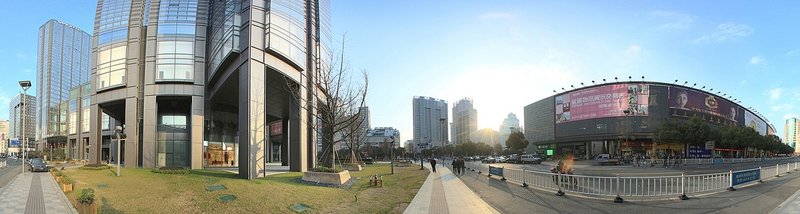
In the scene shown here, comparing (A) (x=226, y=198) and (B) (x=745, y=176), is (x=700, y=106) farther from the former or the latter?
(A) (x=226, y=198)

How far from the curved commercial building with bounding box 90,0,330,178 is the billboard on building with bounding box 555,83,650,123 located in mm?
74105

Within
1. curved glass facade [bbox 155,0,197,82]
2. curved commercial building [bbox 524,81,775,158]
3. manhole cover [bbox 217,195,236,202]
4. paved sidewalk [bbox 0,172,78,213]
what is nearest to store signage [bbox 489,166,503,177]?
manhole cover [bbox 217,195,236,202]

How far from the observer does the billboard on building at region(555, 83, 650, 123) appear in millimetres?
92000

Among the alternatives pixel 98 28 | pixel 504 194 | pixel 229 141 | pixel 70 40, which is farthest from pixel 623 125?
pixel 70 40

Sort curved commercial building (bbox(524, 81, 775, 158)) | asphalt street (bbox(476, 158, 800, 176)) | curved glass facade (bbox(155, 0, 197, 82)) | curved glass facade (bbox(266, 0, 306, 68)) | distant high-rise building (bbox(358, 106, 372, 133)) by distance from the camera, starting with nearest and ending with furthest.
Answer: distant high-rise building (bbox(358, 106, 372, 133))
curved glass facade (bbox(266, 0, 306, 68))
asphalt street (bbox(476, 158, 800, 176))
curved glass facade (bbox(155, 0, 197, 82))
curved commercial building (bbox(524, 81, 775, 158))

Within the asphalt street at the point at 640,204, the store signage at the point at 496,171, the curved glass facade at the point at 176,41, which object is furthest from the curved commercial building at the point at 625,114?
the curved glass facade at the point at 176,41

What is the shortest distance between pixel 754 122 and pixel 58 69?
613 ft

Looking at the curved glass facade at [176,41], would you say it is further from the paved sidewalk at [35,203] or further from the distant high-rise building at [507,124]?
the distant high-rise building at [507,124]

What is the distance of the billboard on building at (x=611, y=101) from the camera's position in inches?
3622

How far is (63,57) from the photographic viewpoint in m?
98.2

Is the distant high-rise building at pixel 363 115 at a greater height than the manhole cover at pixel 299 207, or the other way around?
the distant high-rise building at pixel 363 115

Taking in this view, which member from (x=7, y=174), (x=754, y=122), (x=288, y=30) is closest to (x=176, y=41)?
(x=288, y=30)

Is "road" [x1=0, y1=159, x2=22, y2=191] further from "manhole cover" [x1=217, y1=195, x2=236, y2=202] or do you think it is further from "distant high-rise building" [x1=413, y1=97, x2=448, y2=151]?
"distant high-rise building" [x1=413, y1=97, x2=448, y2=151]

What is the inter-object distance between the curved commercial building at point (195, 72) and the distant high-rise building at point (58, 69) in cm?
6839
